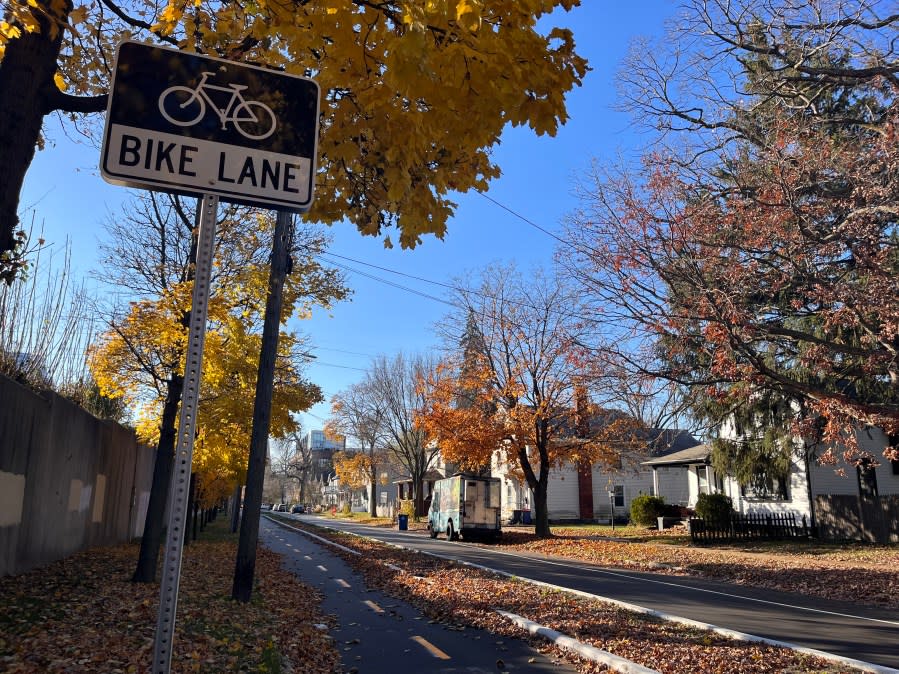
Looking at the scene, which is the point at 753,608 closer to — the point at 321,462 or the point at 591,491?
the point at 591,491

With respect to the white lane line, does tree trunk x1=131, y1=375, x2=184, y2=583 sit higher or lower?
higher

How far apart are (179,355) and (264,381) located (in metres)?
1.83

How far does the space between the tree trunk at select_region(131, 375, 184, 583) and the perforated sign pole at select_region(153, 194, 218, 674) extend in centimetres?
1093

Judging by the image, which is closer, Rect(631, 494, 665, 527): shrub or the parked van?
the parked van

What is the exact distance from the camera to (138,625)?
8.26m

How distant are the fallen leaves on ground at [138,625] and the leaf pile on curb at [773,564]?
34.6 ft

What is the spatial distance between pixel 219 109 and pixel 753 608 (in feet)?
40.6

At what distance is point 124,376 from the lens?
46.8ft

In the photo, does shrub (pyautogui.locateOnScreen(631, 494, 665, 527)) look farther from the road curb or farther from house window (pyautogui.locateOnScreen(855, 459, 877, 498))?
the road curb

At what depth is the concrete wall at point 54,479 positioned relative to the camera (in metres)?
11.1

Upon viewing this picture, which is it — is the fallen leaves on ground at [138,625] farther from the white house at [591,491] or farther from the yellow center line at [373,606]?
the white house at [591,491]

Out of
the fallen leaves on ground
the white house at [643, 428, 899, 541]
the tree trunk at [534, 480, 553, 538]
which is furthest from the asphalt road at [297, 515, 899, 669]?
the tree trunk at [534, 480, 553, 538]

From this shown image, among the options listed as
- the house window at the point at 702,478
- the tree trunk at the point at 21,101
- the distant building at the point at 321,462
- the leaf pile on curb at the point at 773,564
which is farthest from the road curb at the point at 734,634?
the distant building at the point at 321,462

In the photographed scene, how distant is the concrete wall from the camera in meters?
11.1
